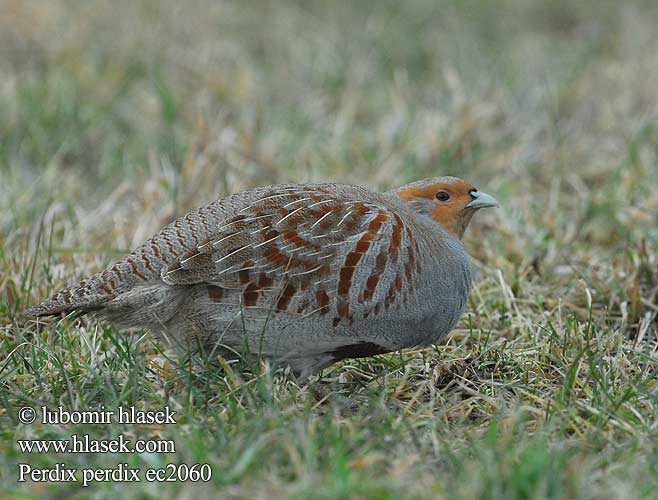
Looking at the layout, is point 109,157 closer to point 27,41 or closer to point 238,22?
point 27,41

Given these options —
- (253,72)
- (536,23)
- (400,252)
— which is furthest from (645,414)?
(536,23)

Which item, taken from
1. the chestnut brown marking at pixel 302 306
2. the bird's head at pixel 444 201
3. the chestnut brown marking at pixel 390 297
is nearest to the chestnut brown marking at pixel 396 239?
the chestnut brown marking at pixel 390 297

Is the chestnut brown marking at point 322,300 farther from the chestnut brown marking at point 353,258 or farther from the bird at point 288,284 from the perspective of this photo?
the chestnut brown marking at point 353,258

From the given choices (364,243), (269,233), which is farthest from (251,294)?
(364,243)

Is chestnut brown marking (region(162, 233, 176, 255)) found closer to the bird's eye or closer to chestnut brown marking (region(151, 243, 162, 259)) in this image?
chestnut brown marking (region(151, 243, 162, 259))

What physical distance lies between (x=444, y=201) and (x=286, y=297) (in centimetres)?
106

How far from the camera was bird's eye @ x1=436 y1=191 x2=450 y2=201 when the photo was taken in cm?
437

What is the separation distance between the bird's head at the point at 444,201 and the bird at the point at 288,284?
0.41 m

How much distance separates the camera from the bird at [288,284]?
371 cm

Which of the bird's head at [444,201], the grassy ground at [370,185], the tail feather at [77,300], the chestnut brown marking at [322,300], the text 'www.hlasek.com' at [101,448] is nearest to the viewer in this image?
the text 'www.hlasek.com' at [101,448]

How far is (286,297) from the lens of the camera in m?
3.70

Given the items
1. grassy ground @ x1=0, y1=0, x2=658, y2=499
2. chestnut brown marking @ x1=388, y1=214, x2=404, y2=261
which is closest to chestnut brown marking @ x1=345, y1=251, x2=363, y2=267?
chestnut brown marking @ x1=388, y1=214, x2=404, y2=261

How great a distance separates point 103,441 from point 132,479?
0.33 meters

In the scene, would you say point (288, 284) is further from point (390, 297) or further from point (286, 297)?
point (390, 297)
